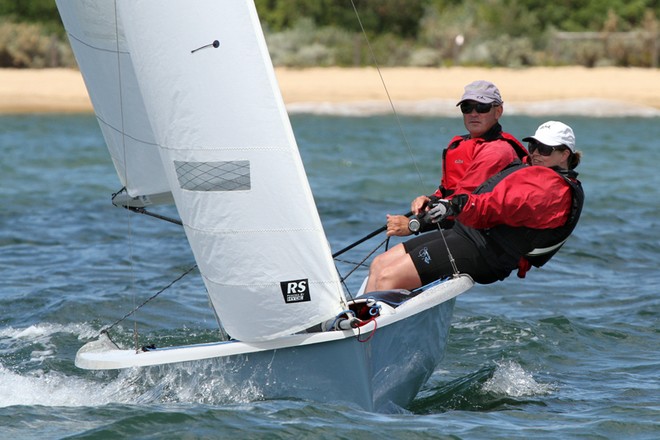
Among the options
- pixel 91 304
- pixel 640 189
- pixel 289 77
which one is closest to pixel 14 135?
pixel 289 77

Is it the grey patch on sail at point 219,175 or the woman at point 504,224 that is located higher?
the grey patch on sail at point 219,175

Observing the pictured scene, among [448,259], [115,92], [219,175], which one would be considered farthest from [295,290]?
[115,92]

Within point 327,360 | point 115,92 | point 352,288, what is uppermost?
point 115,92

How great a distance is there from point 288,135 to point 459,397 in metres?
1.73

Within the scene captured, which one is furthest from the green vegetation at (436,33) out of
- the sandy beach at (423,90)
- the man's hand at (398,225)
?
the man's hand at (398,225)

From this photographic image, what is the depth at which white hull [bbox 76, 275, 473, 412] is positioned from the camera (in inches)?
182

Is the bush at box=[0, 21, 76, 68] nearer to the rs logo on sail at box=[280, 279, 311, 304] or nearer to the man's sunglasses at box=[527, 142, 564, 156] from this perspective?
the man's sunglasses at box=[527, 142, 564, 156]

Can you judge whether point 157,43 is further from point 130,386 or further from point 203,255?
point 130,386

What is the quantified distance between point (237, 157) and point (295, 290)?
2.00 feet

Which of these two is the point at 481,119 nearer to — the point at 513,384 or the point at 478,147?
the point at 478,147

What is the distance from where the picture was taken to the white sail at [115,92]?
5.32 m

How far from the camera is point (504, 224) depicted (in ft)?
17.0

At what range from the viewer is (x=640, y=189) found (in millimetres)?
13859

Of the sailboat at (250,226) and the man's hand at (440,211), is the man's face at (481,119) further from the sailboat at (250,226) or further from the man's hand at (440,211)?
the sailboat at (250,226)
